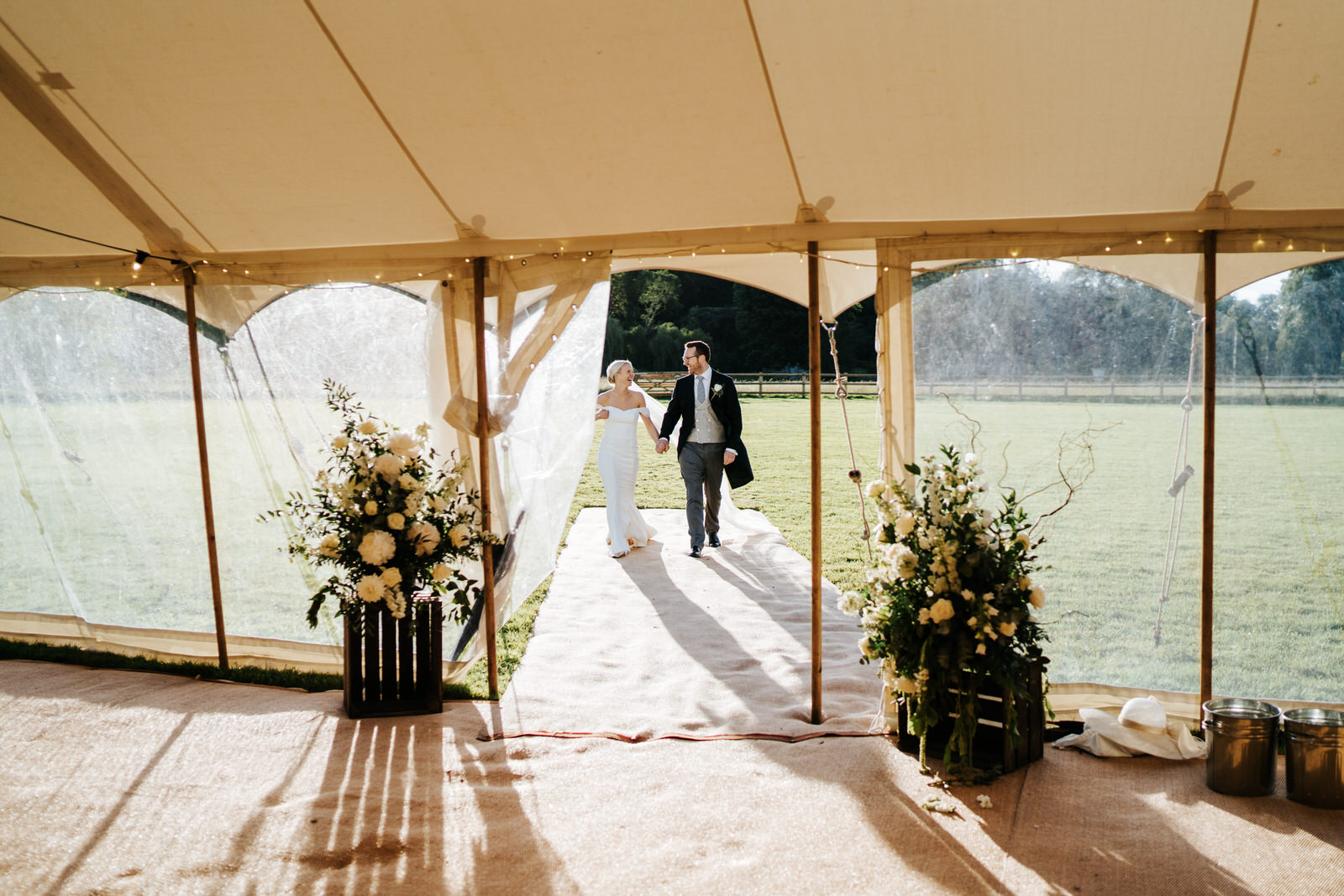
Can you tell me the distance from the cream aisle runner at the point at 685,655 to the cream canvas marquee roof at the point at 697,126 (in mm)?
2006

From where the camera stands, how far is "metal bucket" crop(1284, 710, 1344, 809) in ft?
9.19

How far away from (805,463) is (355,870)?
1041 centimetres

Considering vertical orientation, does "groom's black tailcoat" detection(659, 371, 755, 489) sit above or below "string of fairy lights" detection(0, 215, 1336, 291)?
below

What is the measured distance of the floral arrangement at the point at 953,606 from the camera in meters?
2.99

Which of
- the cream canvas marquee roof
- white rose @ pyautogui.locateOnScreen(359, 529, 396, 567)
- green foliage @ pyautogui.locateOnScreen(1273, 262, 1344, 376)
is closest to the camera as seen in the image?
the cream canvas marquee roof

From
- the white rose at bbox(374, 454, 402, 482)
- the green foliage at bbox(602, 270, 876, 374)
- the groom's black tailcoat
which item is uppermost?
the green foliage at bbox(602, 270, 876, 374)

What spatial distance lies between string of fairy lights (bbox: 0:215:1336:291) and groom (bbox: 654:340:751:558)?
207cm

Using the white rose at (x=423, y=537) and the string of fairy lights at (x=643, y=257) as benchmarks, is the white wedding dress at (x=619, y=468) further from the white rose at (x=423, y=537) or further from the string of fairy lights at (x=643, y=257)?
the white rose at (x=423, y=537)

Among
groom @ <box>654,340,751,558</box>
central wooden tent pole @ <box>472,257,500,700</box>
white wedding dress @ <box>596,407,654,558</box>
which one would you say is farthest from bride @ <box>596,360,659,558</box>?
central wooden tent pole @ <box>472,257,500,700</box>

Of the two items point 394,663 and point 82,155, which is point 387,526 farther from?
point 82,155

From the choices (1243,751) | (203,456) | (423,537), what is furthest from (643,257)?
(1243,751)

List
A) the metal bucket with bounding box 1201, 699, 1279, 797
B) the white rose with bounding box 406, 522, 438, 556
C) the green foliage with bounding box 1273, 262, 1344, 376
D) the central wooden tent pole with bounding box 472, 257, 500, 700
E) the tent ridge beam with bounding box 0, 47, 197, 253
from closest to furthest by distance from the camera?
the metal bucket with bounding box 1201, 699, 1279, 797, the green foliage with bounding box 1273, 262, 1344, 376, the tent ridge beam with bounding box 0, 47, 197, 253, the white rose with bounding box 406, 522, 438, 556, the central wooden tent pole with bounding box 472, 257, 500, 700

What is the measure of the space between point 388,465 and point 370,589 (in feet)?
1.67

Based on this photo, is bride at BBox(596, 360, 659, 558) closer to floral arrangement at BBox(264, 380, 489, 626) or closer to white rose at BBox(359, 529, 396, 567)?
floral arrangement at BBox(264, 380, 489, 626)
